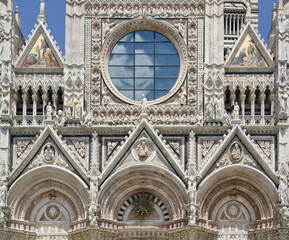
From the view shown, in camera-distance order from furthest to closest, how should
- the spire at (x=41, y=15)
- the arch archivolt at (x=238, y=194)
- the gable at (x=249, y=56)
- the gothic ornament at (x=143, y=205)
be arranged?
the spire at (x=41, y=15) → the gable at (x=249, y=56) → the gothic ornament at (x=143, y=205) → the arch archivolt at (x=238, y=194)

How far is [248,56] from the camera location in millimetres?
29047

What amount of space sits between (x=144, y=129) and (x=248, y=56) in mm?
4145

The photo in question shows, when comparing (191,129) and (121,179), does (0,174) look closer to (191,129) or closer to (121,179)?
(121,179)

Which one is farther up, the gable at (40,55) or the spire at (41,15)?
the spire at (41,15)

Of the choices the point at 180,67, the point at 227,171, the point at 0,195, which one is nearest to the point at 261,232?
the point at 227,171

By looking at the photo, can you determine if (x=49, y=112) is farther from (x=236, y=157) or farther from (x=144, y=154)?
(x=236, y=157)

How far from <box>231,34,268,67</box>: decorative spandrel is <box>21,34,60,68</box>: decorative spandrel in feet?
18.9

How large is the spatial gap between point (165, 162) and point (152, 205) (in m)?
1.42

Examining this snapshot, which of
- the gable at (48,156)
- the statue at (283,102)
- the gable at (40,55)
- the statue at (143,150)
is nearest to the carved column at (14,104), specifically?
the gable at (40,55)

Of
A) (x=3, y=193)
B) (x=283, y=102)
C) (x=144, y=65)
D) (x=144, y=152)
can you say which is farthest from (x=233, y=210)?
(x=3, y=193)

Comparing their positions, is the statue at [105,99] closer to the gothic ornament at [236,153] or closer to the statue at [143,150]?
the statue at [143,150]

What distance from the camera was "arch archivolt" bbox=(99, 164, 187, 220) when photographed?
27.6 meters

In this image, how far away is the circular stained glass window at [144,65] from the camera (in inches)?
1152

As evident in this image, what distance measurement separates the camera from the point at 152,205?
28.1 metres
